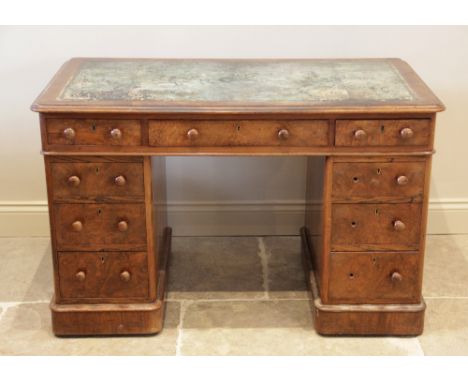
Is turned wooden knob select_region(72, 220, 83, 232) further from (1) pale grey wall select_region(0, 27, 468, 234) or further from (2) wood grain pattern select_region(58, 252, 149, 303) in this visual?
(1) pale grey wall select_region(0, 27, 468, 234)

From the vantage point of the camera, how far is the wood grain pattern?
3062 mm

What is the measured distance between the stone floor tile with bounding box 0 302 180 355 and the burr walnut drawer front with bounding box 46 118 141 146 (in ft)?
2.46

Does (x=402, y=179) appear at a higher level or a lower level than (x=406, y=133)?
lower

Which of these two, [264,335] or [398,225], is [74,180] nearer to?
[264,335]

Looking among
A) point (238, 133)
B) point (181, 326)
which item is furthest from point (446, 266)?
point (238, 133)

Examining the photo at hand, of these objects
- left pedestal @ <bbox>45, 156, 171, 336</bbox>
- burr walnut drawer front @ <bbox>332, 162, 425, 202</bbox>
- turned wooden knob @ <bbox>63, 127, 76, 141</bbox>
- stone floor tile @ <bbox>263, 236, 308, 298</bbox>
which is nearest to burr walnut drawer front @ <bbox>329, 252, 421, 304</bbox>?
burr walnut drawer front @ <bbox>332, 162, 425, 202</bbox>

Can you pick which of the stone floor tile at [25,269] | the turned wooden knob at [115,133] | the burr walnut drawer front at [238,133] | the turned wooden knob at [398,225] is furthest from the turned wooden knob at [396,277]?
the stone floor tile at [25,269]

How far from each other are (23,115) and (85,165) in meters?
1.01

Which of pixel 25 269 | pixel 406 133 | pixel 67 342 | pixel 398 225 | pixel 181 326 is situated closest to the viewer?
pixel 406 133

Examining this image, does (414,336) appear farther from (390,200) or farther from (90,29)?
(90,29)

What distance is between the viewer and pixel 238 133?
288 cm

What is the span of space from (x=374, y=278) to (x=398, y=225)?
225 millimetres

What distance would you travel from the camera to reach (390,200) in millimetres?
2984

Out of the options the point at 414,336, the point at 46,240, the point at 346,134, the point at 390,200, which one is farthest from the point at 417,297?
the point at 46,240
